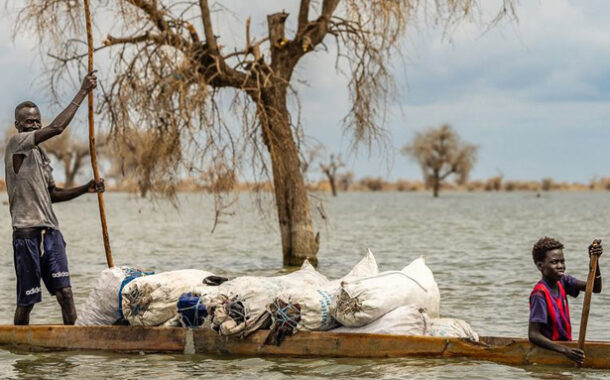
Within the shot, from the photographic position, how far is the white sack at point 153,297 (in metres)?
7.98

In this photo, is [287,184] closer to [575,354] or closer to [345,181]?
[575,354]

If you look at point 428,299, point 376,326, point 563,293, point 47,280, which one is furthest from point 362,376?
point 47,280

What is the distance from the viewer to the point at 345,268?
59.3 feet

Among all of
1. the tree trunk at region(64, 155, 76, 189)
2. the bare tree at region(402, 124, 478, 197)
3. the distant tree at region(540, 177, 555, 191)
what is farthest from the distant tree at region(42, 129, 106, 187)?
the distant tree at region(540, 177, 555, 191)

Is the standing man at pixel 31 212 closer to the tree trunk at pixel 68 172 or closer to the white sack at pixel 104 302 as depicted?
the white sack at pixel 104 302

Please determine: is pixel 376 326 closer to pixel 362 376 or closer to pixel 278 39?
pixel 362 376

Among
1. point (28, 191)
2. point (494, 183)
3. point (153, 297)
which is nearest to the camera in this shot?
point (153, 297)

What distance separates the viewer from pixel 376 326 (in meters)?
7.58

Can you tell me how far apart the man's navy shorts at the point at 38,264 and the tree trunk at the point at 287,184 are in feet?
23.4

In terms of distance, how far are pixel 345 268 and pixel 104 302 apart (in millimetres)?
10107

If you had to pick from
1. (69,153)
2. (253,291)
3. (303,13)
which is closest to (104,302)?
(253,291)

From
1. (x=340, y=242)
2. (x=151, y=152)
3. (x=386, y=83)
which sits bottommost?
(x=340, y=242)

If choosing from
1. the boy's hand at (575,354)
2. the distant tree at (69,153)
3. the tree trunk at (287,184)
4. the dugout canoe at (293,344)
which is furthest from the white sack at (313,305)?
the distant tree at (69,153)

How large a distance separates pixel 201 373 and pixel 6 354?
2.08 m
